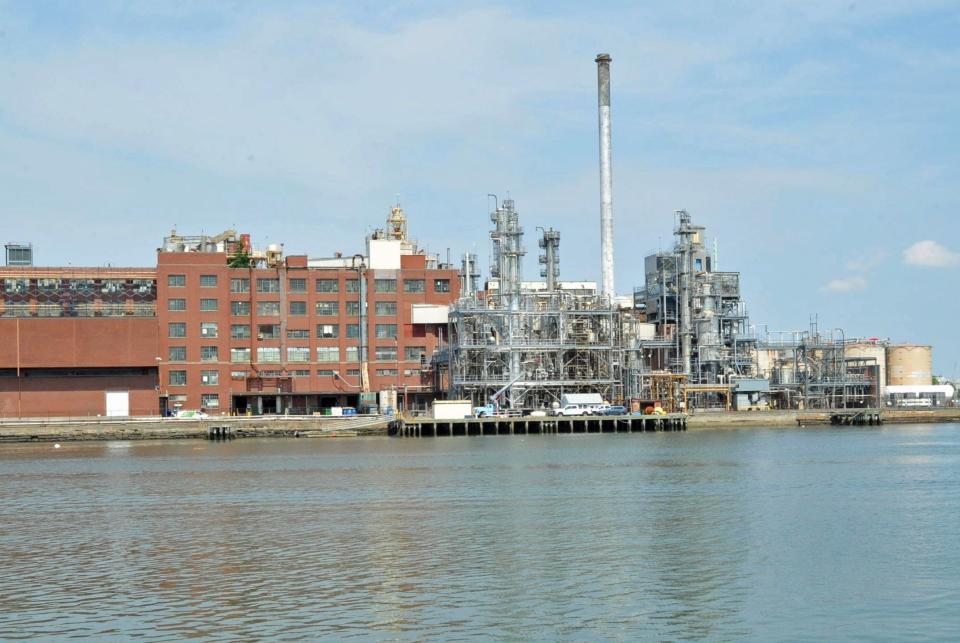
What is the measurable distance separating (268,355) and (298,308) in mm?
5482

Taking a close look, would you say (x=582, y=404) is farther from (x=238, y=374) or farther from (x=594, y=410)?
(x=238, y=374)

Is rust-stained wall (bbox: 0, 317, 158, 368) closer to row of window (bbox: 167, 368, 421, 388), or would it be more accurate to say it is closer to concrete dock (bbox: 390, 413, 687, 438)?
row of window (bbox: 167, 368, 421, 388)

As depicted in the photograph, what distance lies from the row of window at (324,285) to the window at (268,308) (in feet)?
3.99

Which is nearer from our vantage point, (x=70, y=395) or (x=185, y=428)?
(x=185, y=428)

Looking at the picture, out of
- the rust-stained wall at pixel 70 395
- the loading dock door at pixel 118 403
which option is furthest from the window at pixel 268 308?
the loading dock door at pixel 118 403

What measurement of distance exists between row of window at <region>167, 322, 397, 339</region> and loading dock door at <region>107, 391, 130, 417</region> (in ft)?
24.1

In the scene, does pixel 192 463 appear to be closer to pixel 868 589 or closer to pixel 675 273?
pixel 868 589

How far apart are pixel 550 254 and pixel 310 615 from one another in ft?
334

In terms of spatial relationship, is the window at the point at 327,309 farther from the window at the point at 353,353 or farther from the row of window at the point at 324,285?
the window at the point at 353,353

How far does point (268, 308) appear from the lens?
123m

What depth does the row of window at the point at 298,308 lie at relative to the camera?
121125 mm

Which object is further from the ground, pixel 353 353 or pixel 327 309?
pixel 327 309

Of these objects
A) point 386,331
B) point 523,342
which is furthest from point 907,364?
point 386,331

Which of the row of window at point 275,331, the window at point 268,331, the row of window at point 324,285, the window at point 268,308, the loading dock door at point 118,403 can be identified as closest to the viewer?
the loading dock door at point 118,403
